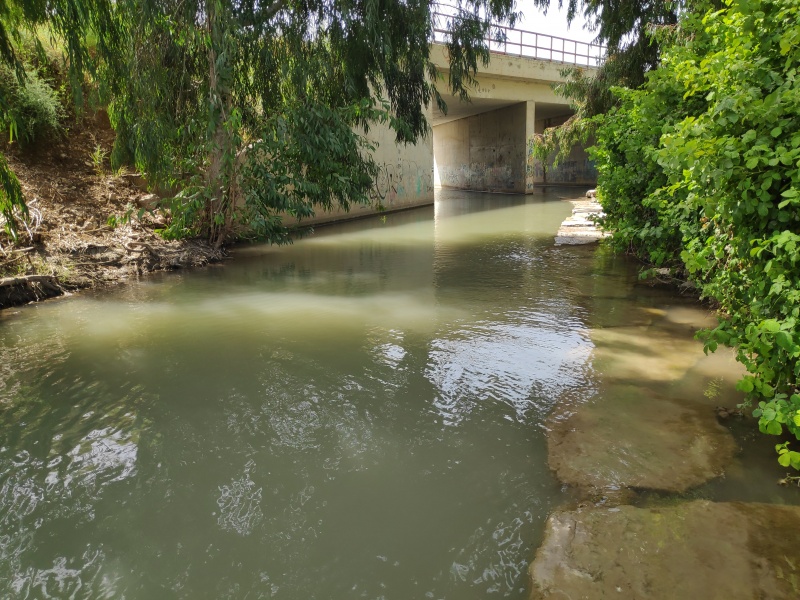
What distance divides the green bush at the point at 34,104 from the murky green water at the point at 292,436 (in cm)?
602

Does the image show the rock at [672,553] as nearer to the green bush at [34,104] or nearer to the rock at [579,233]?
the rock at [579,233]

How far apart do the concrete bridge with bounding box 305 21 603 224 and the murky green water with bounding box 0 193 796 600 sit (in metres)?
9.44

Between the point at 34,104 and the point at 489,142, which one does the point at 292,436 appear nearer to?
the point at 34,104

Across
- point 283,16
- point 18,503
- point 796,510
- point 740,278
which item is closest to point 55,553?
point 18,503

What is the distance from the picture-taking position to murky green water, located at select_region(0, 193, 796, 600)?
2461 millimetres

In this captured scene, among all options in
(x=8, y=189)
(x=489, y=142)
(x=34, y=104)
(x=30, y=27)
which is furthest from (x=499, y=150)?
(x=8, y=189)

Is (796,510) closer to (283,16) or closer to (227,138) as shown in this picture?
(227,138)

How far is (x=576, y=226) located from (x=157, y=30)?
9690 mm

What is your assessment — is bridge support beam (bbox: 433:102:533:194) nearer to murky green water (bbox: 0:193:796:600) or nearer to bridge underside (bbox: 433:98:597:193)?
bridge underside (bbox: 433:98:597:193)

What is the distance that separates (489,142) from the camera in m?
29.5

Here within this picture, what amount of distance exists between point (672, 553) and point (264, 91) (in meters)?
10.2

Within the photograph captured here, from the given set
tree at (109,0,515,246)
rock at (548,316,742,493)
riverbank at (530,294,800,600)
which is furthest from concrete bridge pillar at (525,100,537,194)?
riverbank at (530,294,800,600)

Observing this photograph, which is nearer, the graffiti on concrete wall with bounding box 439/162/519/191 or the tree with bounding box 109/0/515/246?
the tree with bounding box 109/0/515/246

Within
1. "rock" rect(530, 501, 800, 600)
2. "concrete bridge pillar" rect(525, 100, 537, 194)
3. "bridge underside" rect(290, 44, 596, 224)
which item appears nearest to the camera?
"rock" rect(530, 501, 800, 600)
